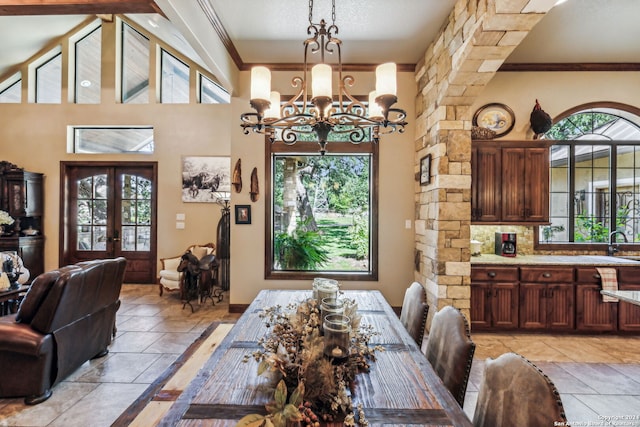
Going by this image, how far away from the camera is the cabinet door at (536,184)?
361cm

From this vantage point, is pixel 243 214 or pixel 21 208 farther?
pixel 21 208

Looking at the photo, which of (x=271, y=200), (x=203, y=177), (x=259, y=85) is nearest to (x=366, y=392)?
(x=259, y=85)

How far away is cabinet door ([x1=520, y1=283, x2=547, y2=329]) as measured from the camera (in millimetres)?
3416

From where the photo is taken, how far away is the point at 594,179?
160 inches

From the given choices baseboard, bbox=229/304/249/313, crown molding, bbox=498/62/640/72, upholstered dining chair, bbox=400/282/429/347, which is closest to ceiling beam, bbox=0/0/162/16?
upholstered dining chair, bbox=400/282/429/347

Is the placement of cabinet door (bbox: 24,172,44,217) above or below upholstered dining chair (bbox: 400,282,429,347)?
above

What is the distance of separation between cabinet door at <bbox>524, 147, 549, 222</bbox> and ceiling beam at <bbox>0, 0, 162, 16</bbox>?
428 cm

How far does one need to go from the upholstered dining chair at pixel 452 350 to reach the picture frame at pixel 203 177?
4.81 meters

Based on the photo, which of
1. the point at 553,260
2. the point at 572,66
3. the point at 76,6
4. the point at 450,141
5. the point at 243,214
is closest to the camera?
the point at 76,6

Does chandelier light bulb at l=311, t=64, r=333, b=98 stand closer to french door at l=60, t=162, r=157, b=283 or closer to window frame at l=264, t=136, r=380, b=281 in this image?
window frame at l=264, t=136, r=380, b=281

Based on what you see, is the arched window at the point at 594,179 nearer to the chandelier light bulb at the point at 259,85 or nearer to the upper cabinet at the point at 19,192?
the chandelier light bulb at the point at 259,85

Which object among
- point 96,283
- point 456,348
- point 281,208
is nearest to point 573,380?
point 456,348

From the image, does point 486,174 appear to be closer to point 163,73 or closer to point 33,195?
point 163,73

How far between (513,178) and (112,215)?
6.78m
